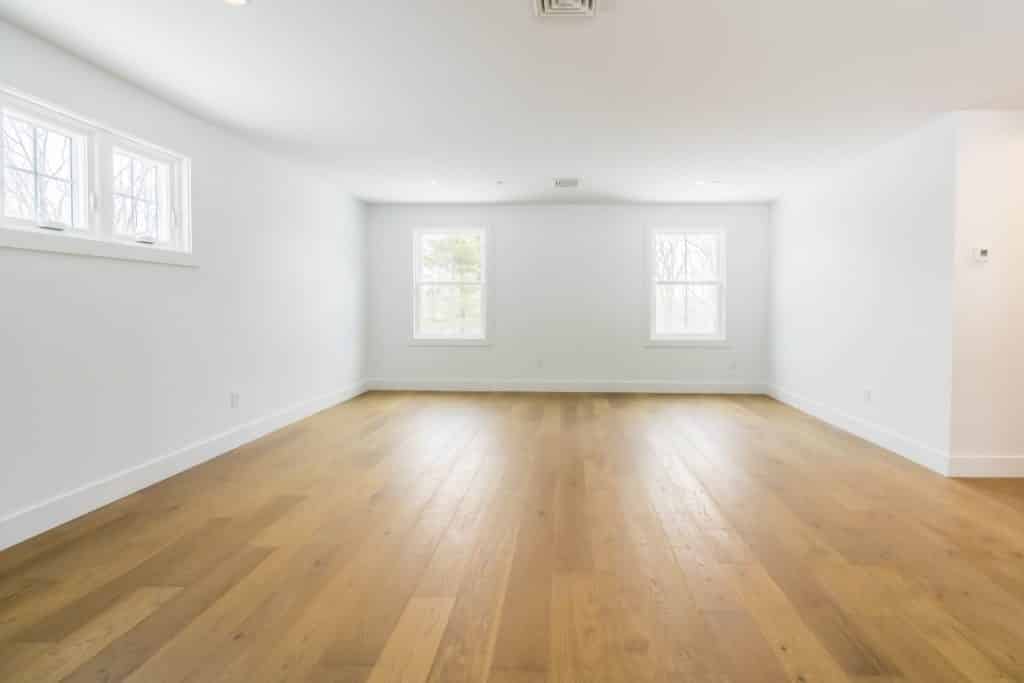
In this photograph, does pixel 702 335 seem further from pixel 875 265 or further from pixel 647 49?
pixel 647 49

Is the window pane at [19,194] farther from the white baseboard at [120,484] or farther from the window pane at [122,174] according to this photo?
the white baseboard at [120,484]

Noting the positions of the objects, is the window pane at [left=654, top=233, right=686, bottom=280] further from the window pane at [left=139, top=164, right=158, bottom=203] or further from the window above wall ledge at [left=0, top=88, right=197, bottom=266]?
the window pane at [left=139, top=164, right=158, bottom=203]

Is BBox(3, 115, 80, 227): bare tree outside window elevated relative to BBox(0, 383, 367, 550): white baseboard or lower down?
elevated

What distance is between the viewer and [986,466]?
12.5ft

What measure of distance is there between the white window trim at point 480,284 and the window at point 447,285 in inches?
0.6

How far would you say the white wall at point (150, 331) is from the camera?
2.72m

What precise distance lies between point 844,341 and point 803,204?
185cm

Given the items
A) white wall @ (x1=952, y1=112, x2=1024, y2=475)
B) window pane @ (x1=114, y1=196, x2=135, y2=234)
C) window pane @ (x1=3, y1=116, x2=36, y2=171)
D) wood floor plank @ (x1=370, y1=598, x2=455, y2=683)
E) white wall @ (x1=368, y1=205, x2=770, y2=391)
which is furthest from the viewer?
white wall @ (x1=368, y1=205, x2=770, y2=391)

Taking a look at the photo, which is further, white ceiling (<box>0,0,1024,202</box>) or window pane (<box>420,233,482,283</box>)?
window pane (<box>420,233,482,283</box>)

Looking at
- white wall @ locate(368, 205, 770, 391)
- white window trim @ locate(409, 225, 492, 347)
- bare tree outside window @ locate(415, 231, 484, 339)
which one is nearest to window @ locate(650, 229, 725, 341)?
white wall @ locate(368, 205, 770, 391)

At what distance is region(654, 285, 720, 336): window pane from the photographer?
750cm

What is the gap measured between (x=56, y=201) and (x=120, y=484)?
1657mm

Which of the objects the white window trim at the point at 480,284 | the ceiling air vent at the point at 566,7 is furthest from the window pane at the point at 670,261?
the ceiling air vent at the point at 566,7

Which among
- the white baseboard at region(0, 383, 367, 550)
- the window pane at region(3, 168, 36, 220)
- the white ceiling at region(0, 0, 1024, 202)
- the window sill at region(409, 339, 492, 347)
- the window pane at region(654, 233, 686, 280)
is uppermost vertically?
the white ceiling at region(0, 0, 1024, 202)
